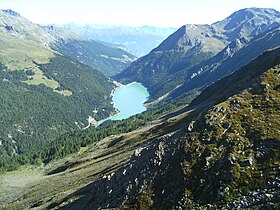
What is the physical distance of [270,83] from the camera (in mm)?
58875

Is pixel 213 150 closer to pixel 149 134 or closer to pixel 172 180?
pixel 172 180

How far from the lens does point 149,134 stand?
134500mm

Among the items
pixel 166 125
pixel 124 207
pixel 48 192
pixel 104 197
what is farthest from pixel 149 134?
pixel 124 207

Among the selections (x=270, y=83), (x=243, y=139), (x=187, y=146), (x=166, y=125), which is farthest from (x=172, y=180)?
(x=166, y=125)

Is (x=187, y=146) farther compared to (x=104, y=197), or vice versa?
(x=104, y=197)

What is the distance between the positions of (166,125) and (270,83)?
7371 centimetres

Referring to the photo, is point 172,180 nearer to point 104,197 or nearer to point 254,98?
point 104,197

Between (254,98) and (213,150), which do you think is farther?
(254,98)

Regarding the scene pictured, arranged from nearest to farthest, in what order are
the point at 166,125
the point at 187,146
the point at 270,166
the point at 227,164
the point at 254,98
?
the point at 270,166 < the point at 227,164 < the point at 187,146 < the point at 254,98 < the point at 166,125

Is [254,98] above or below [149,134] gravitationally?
above

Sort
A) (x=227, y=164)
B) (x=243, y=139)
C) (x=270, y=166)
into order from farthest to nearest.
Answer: (x=243, y=139) → (x=227, y=164) → (x=270, y=166)

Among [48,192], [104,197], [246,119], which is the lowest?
[48,192]

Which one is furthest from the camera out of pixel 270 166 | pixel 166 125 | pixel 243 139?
pixel 166 125

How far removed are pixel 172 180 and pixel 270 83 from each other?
24.7 metres
